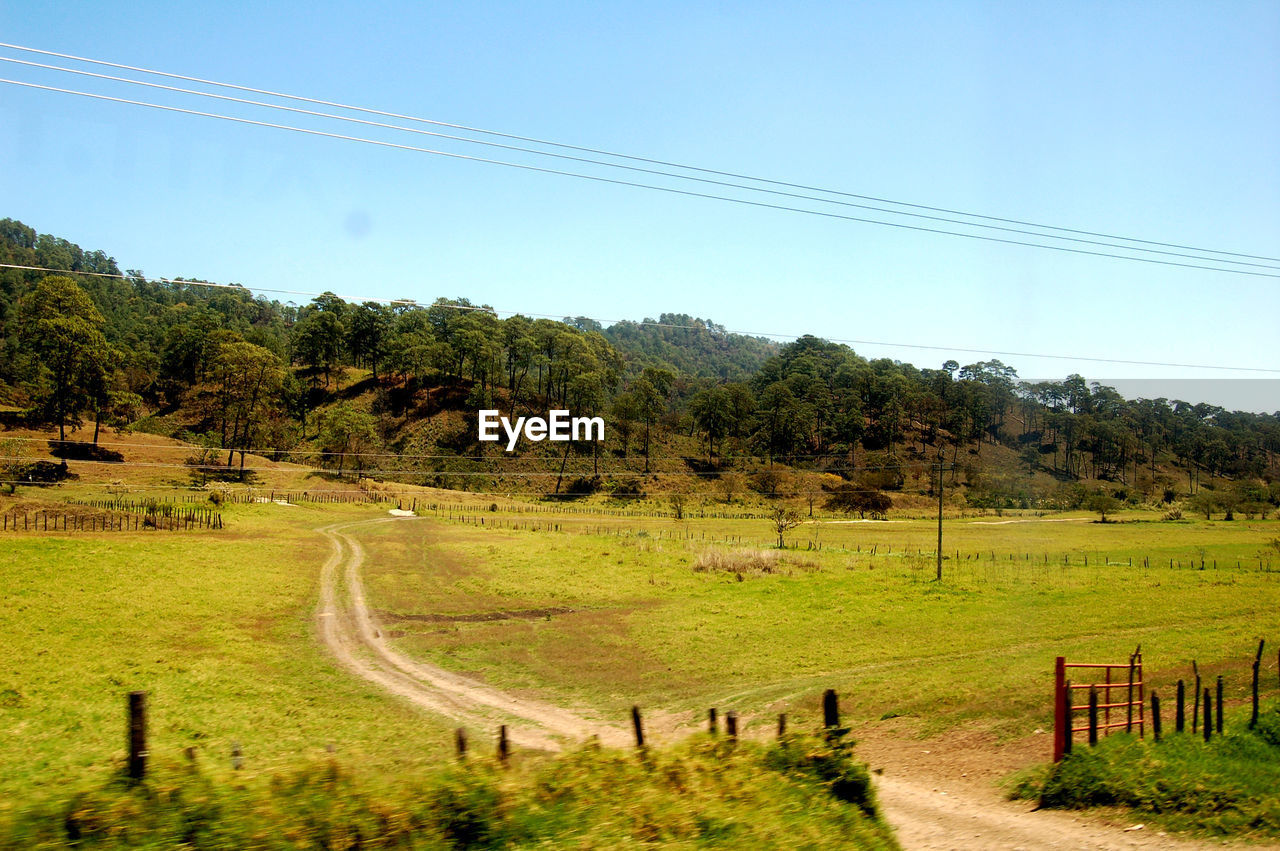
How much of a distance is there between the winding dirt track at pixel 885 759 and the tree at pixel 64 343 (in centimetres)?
4205

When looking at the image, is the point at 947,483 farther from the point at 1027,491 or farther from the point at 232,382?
the point at 232,382

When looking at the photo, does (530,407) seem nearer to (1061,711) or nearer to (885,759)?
(885,759)

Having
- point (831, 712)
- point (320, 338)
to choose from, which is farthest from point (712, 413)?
point (831, 712)

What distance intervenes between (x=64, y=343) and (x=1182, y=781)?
71.5 m

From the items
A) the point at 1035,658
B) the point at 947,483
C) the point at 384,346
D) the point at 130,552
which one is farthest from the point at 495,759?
the point at 384,346

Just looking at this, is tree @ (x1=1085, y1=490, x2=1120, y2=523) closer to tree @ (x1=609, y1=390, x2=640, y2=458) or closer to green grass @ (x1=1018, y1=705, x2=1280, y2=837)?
tree @ (x1=609, y1=390, x2=640, y2=458)

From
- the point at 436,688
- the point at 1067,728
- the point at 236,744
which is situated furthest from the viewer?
the point at 436,688

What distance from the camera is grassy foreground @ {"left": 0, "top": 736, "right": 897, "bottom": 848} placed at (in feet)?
19.7

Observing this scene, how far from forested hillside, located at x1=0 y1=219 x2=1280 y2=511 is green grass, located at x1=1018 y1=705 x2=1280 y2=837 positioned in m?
46.8

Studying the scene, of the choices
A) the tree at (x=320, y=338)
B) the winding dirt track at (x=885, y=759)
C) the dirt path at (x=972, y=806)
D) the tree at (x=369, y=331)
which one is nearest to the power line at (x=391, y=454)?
the tree at (x=320, y=338)

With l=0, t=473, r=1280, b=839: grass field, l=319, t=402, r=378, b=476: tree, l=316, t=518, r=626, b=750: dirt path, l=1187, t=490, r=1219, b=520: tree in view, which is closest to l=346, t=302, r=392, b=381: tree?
l=319, t=402, r=378, b=476: tree

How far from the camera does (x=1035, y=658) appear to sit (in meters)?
22.0

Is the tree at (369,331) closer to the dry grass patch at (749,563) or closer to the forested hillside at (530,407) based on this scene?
the forested hillside at (530,407)

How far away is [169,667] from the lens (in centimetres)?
1969
